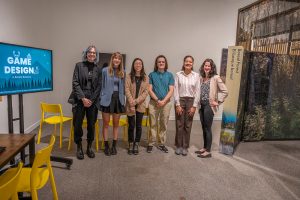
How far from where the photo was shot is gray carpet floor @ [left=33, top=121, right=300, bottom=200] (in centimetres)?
242

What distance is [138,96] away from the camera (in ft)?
11.1

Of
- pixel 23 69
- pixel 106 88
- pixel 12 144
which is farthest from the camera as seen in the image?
pixel 106 88

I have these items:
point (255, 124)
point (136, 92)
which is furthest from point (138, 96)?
point (255, 124)

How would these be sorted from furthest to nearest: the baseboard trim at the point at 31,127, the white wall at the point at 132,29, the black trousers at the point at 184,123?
the white wall at the point at 132,29 < the baseboard trim at the point at 31,127 < the black trousers at the point at 184,123

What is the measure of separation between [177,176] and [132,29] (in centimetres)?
387

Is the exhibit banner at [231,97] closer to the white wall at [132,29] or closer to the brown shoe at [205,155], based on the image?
the brown shoe at [205,155]

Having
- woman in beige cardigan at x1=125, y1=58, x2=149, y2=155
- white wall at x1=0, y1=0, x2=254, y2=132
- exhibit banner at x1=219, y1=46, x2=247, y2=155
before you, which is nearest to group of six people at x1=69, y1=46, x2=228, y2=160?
woman in beige cardigan at x1=125, y1=58, x2=149, y2=155

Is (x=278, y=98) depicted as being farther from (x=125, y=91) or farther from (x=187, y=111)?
(x=125, y=91)

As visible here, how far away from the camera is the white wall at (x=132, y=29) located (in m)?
5.23

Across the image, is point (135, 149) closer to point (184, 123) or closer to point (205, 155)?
point (184, 123)

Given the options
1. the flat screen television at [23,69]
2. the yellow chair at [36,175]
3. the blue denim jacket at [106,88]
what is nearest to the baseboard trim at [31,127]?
the flat screen television at [23,69]

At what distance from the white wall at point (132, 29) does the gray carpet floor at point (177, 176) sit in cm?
240

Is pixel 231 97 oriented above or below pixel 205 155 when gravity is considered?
above

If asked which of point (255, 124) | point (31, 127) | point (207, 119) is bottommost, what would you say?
point (31, 127)
